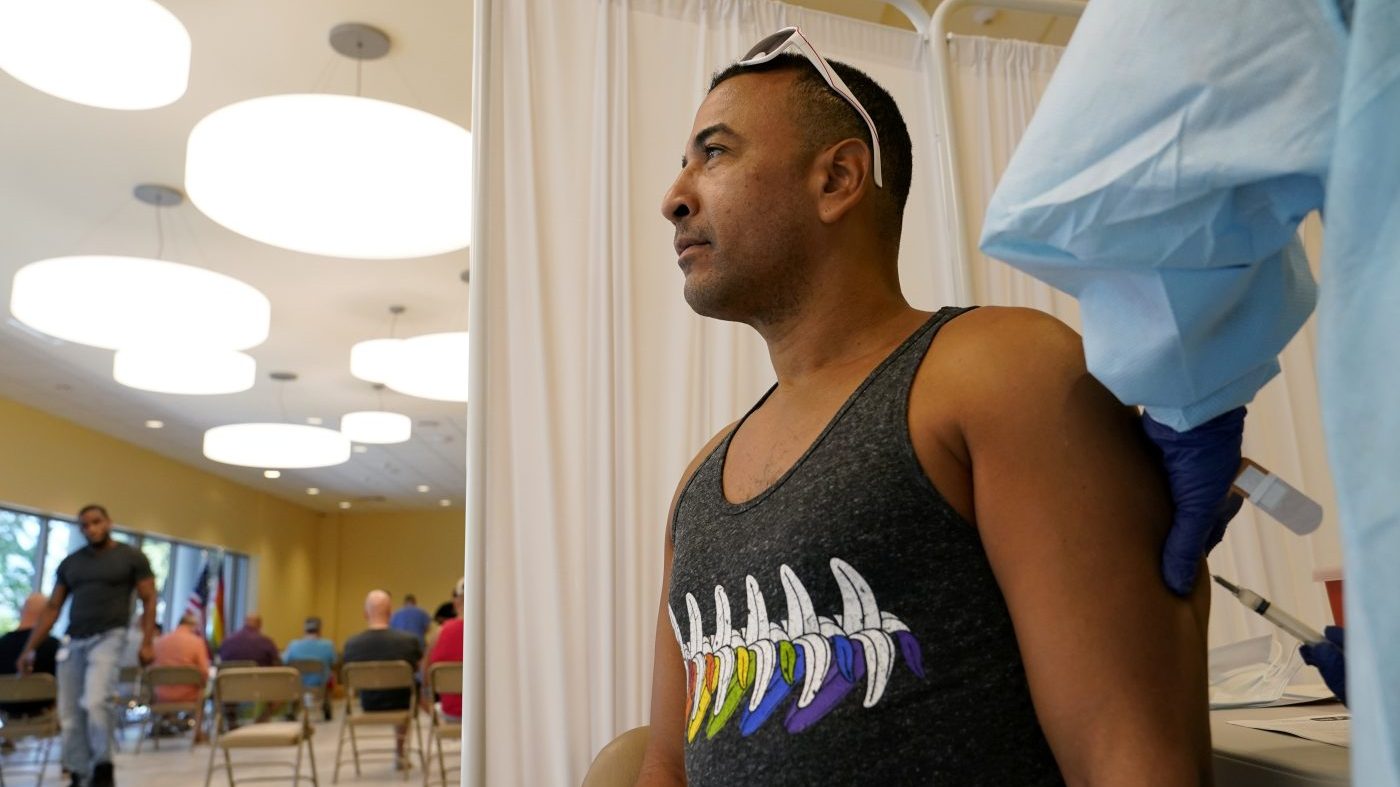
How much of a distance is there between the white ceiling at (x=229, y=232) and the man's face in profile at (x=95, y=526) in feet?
6.61

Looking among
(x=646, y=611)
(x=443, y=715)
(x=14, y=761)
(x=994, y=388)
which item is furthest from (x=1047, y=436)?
(x=14, y=761)

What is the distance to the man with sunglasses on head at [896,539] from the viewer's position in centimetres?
91

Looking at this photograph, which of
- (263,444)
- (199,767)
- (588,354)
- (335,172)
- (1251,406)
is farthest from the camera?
(263,444)

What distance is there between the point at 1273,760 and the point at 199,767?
874 centimetres

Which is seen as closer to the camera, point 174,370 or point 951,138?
point 951,138

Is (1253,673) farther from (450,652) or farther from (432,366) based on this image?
(432,366)

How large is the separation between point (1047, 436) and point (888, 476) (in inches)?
6.5

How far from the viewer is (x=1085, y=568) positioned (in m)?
0.92

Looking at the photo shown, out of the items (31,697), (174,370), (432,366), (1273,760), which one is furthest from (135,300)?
(1273,760)

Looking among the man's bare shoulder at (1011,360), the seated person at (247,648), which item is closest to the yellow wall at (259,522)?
the seated person at (247,648)

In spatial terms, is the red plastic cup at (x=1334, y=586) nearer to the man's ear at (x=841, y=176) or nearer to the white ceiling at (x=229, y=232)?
the man's ear at (x=841, y=176)

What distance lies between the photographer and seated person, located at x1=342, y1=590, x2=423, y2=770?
699 cm

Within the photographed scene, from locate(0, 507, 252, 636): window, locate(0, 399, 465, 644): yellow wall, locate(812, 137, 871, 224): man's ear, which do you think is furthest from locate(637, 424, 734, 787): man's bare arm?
locate(0, 399, 465, 644): yellow wall

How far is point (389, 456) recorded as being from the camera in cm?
1495
